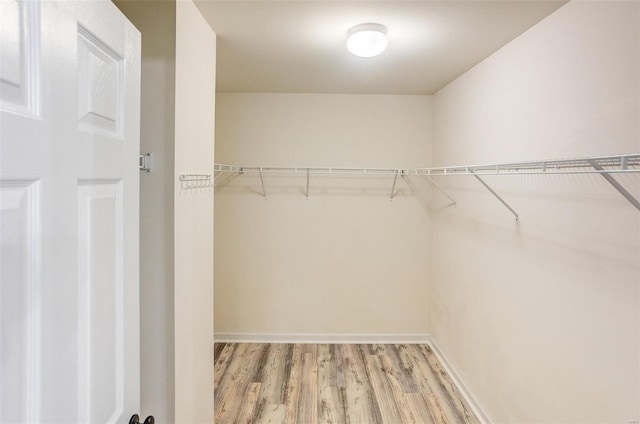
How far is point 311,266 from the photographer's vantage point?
3.55 metres

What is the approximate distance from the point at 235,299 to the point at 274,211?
917mm

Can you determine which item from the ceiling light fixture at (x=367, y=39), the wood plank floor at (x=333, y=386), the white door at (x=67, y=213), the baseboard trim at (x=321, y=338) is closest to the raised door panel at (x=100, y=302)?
the white door at (x=67, y=213)

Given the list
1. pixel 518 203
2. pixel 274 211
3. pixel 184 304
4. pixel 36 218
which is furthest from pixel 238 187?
pixel 36 218

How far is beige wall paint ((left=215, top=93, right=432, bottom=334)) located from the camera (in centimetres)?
347

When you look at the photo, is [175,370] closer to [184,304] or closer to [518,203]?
[184,304]

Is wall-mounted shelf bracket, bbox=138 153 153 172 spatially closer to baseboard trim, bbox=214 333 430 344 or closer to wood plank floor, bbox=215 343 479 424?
wood plank floor, bbox=215 343 479 424

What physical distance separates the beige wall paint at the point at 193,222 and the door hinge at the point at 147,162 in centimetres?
10

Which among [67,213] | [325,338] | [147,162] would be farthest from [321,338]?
[67,213]

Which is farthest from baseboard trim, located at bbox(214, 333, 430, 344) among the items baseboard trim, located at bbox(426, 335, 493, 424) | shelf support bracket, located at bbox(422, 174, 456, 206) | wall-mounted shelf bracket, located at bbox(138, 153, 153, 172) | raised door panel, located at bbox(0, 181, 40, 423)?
raised door panel, located at bbox(0, 181, 40, 423)

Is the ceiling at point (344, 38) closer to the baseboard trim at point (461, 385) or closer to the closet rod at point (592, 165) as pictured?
the closet rod at point (592, 165)

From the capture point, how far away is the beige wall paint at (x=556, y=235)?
1340 millimetres

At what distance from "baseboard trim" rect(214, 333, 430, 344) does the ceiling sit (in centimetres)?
229

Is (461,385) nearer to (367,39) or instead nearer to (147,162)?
(367,39)

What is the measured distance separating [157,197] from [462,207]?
2.14m
